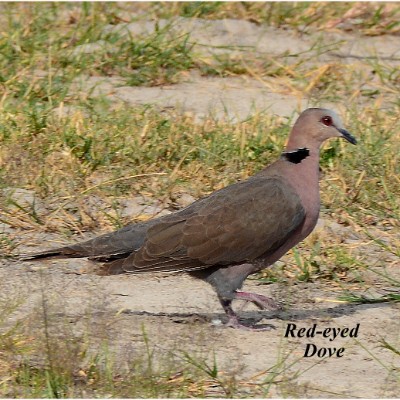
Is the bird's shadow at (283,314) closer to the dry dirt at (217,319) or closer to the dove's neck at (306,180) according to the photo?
the dry dirt at (217,319)

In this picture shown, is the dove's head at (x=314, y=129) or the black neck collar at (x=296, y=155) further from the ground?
the dove's head at (x=314, y=129)

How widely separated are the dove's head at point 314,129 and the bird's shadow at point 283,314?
0.75 metres

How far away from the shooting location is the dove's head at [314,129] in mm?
5273

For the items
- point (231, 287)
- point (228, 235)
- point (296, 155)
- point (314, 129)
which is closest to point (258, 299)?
point (231, 287)

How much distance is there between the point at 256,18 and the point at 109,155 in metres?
2.56

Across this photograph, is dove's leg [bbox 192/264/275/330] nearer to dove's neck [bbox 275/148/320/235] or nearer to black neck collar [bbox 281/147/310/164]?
dove's neck [bbox 275/148/320/235]

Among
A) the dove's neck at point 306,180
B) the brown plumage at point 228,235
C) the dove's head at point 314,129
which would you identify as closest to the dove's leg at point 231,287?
the brown plumage at point 228,235

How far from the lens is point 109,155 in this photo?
6441 millimetres

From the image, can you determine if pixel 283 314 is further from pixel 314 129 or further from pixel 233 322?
pixel 314 129

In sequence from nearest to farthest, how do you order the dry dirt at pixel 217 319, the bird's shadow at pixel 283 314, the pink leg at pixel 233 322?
the dry dirt at pixel 217 319 → the pink leg at pixel 233 322 → the bird's shadow at pixel 283 314

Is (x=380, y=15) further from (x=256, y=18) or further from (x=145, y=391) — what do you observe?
(x=145, y=391)

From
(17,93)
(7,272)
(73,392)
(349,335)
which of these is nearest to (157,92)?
(17,93)

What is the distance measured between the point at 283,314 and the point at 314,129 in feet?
2.83

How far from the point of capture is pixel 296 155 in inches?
205
